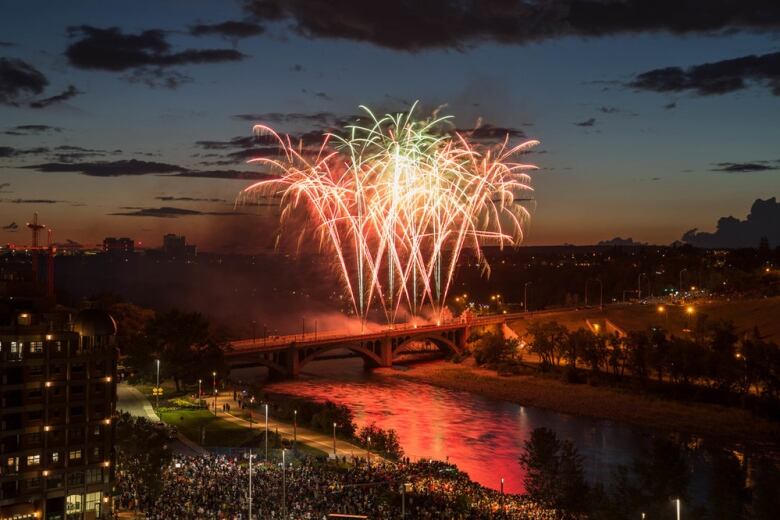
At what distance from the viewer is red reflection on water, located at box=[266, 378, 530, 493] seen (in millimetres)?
44469

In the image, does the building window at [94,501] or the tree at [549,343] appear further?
the tree at [549,343]

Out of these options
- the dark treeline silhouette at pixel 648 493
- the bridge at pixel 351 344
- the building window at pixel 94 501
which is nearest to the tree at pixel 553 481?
the dark treeline silhouette at pixel 648 493

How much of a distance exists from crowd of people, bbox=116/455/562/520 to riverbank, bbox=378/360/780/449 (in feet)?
90.0

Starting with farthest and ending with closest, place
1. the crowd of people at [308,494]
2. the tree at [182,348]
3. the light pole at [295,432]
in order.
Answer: the tree at [182,348], the light pole at [295,432], the crowd of people at [308,494]

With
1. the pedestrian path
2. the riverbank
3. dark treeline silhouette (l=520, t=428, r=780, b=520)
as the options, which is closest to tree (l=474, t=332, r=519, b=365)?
the riverbank

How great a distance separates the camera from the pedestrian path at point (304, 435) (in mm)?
40562

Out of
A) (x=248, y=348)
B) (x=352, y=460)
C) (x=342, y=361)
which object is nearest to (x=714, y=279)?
(x=342, y=361)

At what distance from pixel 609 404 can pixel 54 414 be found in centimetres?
4491

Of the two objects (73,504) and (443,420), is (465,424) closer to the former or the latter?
(443,420)

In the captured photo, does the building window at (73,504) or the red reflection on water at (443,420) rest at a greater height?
the building window at (73,504)

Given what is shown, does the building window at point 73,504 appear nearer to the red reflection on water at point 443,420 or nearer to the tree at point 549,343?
the red reflection on water at point 443,420

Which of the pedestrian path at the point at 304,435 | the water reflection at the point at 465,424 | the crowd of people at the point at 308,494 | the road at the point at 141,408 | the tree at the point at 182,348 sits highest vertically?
the tree at the point at 182,348

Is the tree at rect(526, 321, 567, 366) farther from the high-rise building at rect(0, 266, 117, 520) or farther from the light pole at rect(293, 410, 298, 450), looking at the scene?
the high-rise building at rect(0, 266, 117, 520)

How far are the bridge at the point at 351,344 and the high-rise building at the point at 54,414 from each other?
36.1 meters
